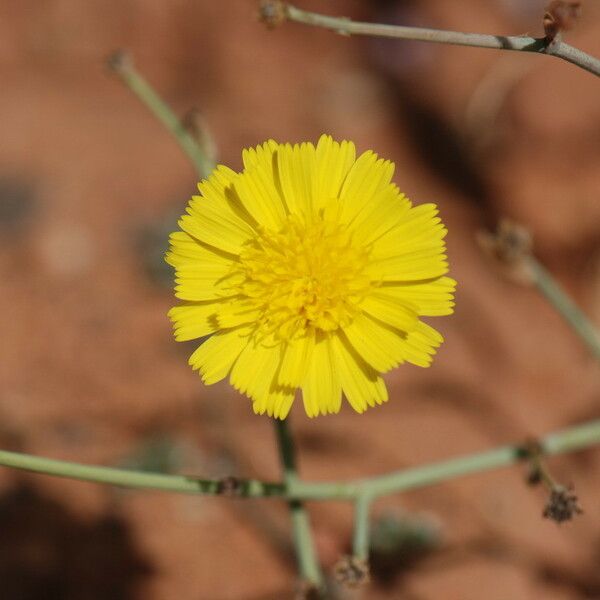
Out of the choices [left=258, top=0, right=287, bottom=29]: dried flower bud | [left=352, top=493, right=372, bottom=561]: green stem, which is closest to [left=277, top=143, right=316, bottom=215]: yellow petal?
[left=258, top=0, right=287, bottom=29]: dried flower bud

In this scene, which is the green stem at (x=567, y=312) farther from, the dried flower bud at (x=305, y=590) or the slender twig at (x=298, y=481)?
the dried flower bud at (x=305, y=590)

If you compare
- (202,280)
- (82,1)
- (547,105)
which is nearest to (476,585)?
(202,280)

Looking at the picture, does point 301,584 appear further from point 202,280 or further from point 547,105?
point 547,105

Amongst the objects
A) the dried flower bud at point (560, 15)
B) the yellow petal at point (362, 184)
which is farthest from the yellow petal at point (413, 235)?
the dried flower bud at point (560, 15)

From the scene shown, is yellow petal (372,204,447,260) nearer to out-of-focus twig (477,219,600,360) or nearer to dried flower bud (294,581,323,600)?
out-of-focus twig (477,219,600,360)

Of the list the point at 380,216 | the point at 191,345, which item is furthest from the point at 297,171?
the point at 191,345
